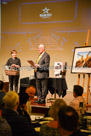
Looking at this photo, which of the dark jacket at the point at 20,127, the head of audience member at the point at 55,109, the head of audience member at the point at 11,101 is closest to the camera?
the dark jacket at the point at 20,127

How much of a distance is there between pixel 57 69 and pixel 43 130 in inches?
127

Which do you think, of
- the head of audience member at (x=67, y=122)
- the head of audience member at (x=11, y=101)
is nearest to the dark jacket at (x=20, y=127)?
A: the head of audience member at (x=11, y=101)

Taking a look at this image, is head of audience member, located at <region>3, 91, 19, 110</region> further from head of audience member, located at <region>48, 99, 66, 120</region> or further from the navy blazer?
the navy blazer

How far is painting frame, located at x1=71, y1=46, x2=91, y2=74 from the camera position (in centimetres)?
440

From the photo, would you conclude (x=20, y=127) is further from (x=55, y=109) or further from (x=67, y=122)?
(x=67, y=122)

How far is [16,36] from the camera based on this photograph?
26.2 feet

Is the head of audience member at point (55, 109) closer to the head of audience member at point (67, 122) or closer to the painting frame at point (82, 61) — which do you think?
the head of audience member at point (67, 122)

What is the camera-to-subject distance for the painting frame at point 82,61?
173 inches

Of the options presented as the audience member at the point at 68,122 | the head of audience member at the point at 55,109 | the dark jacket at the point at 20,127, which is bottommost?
the dark jacket at the point at 20,127

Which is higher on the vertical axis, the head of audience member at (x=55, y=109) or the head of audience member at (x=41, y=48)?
the head of audience member at (x=41, y=48)

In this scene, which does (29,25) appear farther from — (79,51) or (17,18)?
(79,51)

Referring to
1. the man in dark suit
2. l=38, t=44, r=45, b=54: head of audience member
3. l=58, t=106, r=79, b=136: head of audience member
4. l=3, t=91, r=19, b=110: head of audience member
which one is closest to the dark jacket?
l=3, t=91, r=19, b=110: head of audience member

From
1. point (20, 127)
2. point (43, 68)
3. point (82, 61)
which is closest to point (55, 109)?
point (20, 127)

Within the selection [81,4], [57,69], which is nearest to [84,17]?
[81,4]
